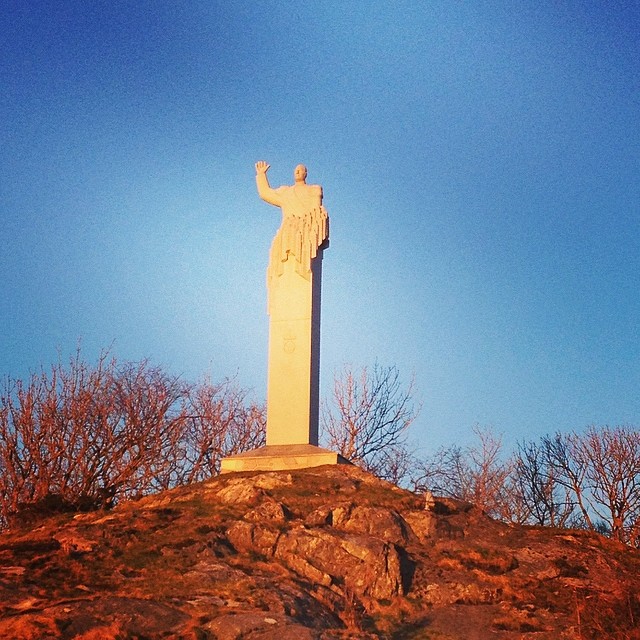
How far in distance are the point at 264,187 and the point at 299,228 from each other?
1815 millimetres

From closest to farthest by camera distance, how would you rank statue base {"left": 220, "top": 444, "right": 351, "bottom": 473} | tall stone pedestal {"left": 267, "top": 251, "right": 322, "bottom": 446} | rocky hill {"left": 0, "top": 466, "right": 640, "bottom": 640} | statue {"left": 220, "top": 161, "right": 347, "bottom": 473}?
rocky hill {"left": 0, "top": 466, "right": 640, "bottom": 640} → statue base {"left": 220, "top": 444, "right": 351, "bottom": 473} → statue {"left": 220, "top": 161, "right": 347, "bottom": 473} → tall stone pedestal {"left": 267, "top": 251, "right": 322, "bottom": 446}

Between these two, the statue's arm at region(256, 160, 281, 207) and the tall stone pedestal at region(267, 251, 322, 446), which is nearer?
the tall stone pedestal at region(267, 251, 322, 446)

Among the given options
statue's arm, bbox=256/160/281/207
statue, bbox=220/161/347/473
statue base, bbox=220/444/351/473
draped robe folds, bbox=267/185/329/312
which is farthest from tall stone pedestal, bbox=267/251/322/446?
statue's arm, bbox=256/160/281/207

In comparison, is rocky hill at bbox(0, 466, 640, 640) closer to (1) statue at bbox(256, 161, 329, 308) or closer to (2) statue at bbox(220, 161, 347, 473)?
(2) statue at bbox(220, 161, 347, 473)

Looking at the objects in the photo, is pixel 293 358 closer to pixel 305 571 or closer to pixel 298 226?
pixel 298 226

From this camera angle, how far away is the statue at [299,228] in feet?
67.0

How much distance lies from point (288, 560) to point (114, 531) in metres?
3.17

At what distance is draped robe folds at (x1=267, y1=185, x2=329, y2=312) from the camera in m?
20.4

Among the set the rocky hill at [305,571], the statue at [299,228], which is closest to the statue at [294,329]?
the statue at [299,228]

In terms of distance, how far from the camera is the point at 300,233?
67.4 feet

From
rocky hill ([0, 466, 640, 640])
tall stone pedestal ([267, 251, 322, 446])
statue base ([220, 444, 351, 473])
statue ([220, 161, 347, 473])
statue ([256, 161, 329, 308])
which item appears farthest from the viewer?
statue ([256, 161, 329, 308])

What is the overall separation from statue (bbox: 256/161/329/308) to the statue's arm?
0.03ft

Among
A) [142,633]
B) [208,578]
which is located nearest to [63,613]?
[142,633]

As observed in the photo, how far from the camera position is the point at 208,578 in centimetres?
1242
